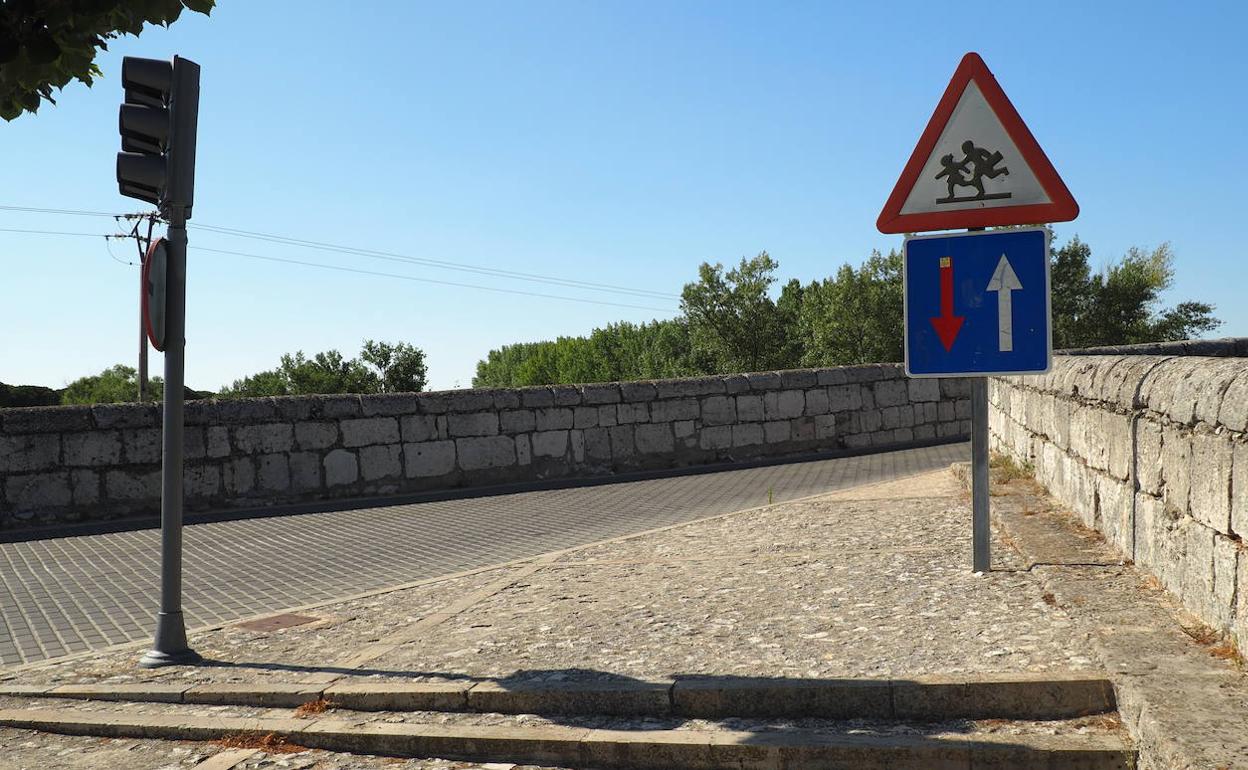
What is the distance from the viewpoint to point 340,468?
11.5 m

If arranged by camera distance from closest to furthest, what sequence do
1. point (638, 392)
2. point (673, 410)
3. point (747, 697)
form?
point (747, 697), point (638, 392), point (673, 410)

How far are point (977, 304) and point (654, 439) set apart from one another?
9.23 m

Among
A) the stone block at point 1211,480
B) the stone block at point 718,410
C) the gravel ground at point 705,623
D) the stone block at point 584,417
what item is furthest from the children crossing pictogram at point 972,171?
the stone block at point 718,410

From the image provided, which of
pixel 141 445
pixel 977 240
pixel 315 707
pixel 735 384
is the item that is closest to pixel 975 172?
pixel 977 240

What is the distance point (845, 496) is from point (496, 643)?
5220mm

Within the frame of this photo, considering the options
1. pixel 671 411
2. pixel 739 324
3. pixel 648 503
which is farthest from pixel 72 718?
pixel 739 324

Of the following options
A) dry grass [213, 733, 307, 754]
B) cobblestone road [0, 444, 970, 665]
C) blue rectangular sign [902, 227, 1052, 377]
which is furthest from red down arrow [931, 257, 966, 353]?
cobblestone road [0, 444, 970, 665]

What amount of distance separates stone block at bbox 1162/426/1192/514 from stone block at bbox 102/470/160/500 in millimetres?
9410

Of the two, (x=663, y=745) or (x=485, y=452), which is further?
(x=485, y=452)

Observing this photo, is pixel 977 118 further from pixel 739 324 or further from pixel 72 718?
pixel 739 324

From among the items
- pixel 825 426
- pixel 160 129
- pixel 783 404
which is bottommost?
pixel 825 426

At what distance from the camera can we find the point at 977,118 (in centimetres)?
474

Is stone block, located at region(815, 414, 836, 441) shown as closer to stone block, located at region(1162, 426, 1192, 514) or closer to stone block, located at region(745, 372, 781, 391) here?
stone block, located at region(745, 372, 781, 391)

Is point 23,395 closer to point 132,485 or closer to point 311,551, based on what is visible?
point 132,485
